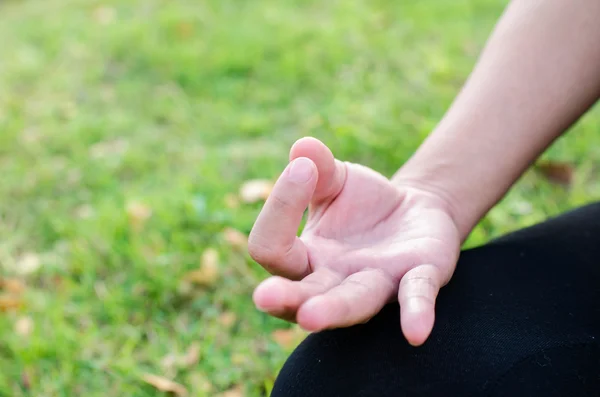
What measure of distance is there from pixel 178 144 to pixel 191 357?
1185 millimetres

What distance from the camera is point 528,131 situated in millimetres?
1092

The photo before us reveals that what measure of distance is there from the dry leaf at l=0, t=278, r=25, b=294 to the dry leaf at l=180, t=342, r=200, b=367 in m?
0.62

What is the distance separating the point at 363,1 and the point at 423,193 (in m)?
2.72

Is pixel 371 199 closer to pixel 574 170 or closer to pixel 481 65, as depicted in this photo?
pixel 481 65

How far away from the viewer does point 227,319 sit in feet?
5.41

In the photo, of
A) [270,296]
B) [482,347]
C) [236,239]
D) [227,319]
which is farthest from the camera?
[236,239]

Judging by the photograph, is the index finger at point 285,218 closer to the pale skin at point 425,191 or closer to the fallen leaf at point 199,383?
the pale skin at point 425,191

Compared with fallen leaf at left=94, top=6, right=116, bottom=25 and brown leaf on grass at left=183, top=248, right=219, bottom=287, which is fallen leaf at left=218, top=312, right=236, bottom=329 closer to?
brown leaf on grass at left=183, top=248, right=219, bottom=287

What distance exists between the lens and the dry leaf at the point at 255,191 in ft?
6.75

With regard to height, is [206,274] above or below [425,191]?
below

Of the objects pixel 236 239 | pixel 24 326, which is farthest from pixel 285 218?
pixel 24 326

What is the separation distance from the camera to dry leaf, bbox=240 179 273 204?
2.06 m

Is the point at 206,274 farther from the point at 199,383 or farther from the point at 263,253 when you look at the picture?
the point at 263,253

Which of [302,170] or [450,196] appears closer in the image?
[302,170]
